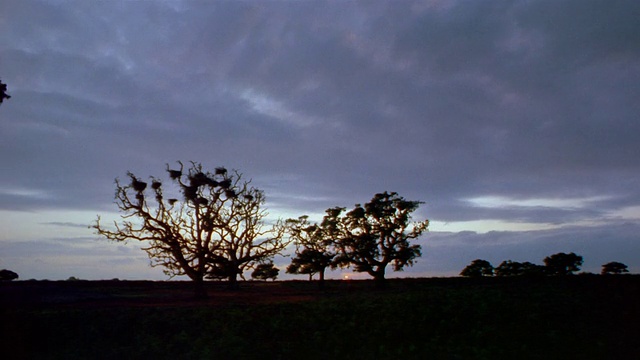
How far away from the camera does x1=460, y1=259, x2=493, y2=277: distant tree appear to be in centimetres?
5347

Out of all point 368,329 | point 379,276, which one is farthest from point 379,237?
point 368,329

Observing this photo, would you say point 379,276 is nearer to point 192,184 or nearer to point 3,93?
point 192,184

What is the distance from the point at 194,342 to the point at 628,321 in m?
16.3

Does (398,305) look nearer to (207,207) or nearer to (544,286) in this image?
(544,286)

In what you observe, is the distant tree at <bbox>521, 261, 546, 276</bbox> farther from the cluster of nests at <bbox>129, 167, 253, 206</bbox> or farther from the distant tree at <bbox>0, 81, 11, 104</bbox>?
the distant tree at <bbox>0, 81, 11, 104</bbox>

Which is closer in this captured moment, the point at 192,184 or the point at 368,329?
the point at 368,329

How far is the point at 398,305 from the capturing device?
71.9ft

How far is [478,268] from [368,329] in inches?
1568

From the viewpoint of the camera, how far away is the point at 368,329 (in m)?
18.2

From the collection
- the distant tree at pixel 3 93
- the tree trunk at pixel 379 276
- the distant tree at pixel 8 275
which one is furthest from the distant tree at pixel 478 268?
the distant tree at pixel 8 275

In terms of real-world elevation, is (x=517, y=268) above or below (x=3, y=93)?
below

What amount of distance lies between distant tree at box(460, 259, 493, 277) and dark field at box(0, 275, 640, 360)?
96.4 feet

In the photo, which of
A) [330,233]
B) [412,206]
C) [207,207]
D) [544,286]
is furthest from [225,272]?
[544,286]

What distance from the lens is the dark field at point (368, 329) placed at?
15.1 m
